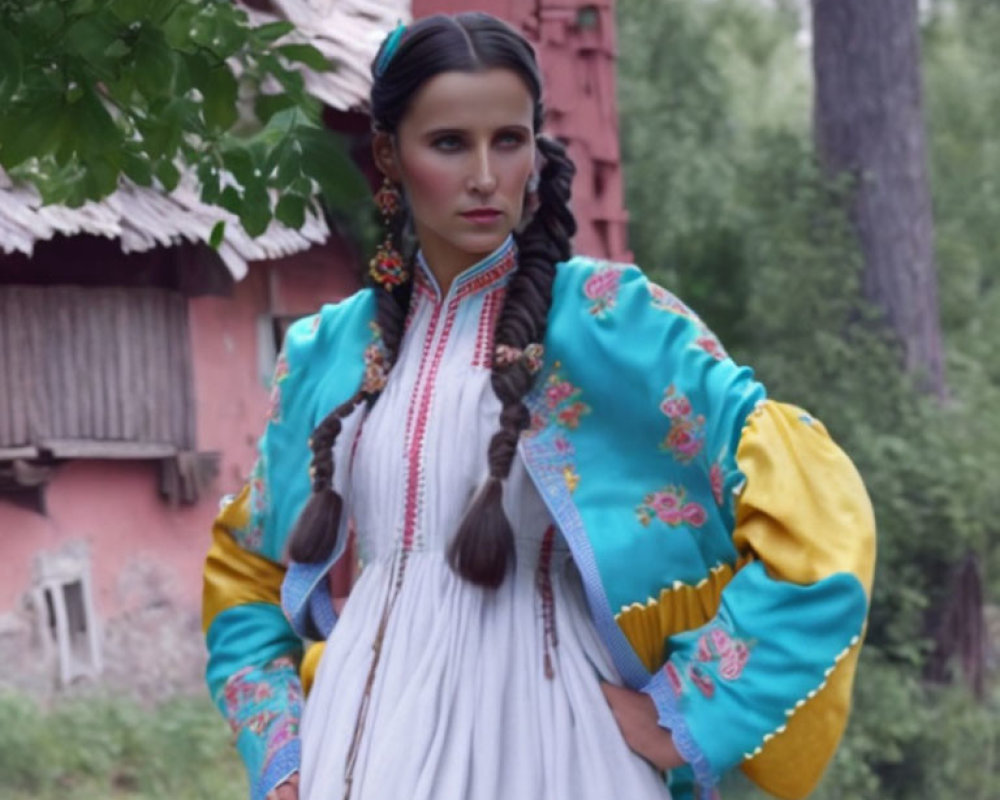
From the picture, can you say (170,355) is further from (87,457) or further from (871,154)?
(871,154)

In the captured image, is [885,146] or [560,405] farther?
[885,146]

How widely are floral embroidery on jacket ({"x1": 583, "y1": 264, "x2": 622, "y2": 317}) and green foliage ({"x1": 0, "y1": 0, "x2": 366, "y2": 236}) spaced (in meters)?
0.73

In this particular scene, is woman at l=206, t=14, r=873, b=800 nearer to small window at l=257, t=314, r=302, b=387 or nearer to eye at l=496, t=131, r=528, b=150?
eye at l=496, t=131, r=528, b=150

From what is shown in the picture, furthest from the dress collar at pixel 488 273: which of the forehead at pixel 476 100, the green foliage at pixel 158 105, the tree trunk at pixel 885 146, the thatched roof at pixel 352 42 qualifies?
the tree trunk at pixel 885 146

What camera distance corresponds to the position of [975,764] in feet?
33.8

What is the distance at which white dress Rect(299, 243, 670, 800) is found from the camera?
3002 mm

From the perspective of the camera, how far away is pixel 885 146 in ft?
37.2

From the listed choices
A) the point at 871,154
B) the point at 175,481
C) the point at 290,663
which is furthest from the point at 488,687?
the point at 871,154

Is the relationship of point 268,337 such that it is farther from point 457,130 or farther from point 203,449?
point 457,130

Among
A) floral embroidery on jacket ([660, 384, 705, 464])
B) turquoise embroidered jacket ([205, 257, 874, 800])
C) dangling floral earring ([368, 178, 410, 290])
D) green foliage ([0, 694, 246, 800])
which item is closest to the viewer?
turquoise embroidered jacket ([205, 257, 874, 800])

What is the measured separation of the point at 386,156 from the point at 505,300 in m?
0.28

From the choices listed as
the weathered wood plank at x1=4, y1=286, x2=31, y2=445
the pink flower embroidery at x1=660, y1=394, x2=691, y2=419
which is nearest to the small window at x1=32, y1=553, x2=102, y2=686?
the weathered wood plank at x1=4, y1=286, x2=31, y2=445

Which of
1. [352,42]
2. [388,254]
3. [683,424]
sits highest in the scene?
[352,42]

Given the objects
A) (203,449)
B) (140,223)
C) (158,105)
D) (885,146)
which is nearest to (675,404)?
(158,105)
